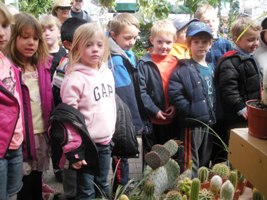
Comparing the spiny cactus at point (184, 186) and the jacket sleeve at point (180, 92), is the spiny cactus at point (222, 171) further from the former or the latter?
the jacket sleeve at point (180, 92)

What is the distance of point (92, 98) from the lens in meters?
2.12

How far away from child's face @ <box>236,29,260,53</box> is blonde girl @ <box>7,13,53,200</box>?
1.57 metres

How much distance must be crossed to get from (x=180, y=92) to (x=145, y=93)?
293mm

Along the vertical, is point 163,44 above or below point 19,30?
below

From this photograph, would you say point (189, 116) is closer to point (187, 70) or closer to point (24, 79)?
point (187, 70)

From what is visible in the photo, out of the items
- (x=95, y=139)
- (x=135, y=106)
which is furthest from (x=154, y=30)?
(x=95, y=139)

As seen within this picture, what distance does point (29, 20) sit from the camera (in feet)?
7.08

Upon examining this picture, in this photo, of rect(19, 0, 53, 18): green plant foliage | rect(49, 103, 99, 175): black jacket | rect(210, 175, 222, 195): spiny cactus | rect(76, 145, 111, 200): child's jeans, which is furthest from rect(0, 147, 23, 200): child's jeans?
rect(19, 0, 53, 18): green plant foliage

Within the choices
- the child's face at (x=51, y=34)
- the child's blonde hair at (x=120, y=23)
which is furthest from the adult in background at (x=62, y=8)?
the child's blonde hair at (x=120, y=23)

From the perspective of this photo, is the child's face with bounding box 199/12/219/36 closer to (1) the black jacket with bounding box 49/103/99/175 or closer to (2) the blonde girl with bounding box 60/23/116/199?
(2) the blonde girl with bounding box 60/23/116/199

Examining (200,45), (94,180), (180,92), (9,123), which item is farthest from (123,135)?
(200,45)

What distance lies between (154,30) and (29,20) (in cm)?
116

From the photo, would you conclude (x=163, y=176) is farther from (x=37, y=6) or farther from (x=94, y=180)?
(x=37, y=6)

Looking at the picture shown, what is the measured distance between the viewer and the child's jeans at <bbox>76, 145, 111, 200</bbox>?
2184mm
